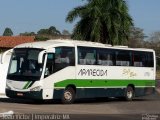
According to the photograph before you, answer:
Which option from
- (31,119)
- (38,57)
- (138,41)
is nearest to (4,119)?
(31,119)

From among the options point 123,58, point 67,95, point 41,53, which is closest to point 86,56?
point 67,95

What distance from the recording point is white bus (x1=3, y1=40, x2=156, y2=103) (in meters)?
23.0

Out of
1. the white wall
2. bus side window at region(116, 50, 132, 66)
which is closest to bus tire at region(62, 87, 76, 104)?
the white wall

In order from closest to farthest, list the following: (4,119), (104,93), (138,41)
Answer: (4,119), (104,93), (138,41)

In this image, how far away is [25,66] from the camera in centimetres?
2317

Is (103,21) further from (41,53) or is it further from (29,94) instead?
(29,94)

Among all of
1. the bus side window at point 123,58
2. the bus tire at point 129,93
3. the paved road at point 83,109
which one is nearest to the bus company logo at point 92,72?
the bus side window at point 123,58

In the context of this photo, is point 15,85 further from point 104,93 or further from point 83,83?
point 104,93

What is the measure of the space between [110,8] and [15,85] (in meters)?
23.4

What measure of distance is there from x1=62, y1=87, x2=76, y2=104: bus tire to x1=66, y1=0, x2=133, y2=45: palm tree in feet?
64.3

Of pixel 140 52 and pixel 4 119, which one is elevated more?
pixel 140 52

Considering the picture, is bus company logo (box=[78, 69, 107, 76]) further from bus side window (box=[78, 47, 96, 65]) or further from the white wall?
the white wall

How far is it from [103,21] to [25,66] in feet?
73.9

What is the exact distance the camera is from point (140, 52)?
29469 millimetres
